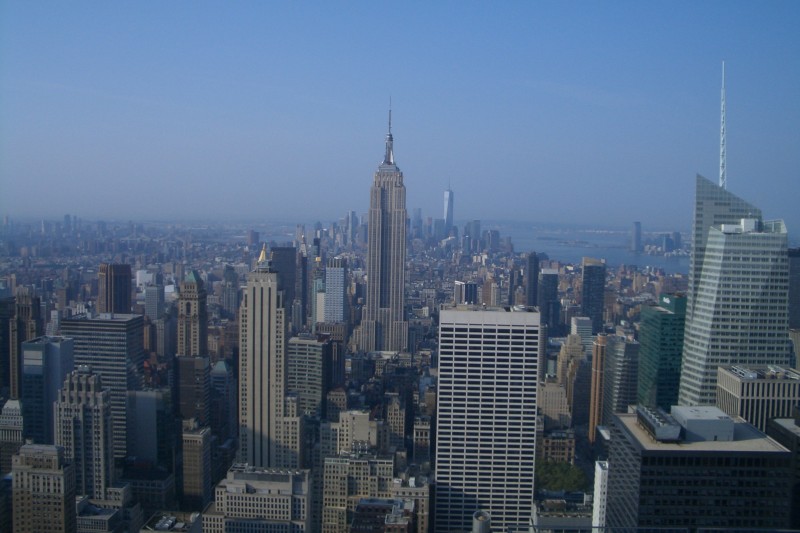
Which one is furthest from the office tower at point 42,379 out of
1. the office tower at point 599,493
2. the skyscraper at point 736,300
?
the skyscraper at point 736,300

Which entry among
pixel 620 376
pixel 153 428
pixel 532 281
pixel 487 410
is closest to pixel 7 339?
pixel 153 428

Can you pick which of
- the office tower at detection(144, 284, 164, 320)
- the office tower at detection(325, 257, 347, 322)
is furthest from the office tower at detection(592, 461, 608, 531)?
the office tower at detection(325, 257, 347, 322)

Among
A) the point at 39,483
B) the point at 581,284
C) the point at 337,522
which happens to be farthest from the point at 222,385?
the point at 581,284

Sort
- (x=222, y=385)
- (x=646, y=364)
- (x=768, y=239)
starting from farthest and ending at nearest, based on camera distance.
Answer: (x=222, y=385)
(x=646, y=364)
(x=768, y=239)

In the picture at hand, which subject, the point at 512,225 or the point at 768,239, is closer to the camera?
the point at 768,239

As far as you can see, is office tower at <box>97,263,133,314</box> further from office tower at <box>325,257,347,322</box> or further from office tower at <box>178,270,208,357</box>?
office tower at <box>325,257,347,322</box>

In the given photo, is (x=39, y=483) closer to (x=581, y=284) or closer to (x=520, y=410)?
(x=520, y=410)

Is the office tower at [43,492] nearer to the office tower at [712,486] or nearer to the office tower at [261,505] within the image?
the office tower at [261,505]
